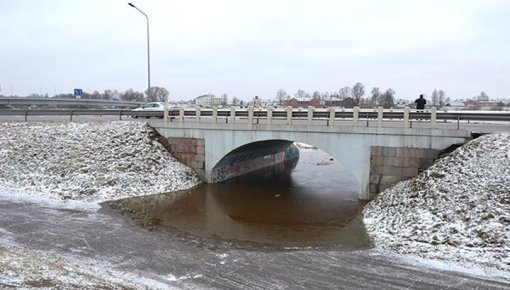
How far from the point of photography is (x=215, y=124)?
23.2 metres

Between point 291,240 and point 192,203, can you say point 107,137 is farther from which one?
point 291,240

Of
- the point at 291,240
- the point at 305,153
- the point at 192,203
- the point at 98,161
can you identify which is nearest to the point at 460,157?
the point at 291,240

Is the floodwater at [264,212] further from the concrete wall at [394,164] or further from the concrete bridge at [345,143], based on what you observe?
the concrete bridge at [345,143]

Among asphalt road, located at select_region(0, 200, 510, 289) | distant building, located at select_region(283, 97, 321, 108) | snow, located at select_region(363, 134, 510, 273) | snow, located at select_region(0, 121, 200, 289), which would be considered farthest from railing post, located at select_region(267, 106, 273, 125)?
distant building, located at select_region(283, 97, 321, 108)

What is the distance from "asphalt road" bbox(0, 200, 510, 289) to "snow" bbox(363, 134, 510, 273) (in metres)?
1.30

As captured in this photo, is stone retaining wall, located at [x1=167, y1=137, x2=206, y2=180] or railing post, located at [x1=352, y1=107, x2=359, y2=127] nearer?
A: railing post, located at [x1=352, y1=107, x2=359, y2=127]

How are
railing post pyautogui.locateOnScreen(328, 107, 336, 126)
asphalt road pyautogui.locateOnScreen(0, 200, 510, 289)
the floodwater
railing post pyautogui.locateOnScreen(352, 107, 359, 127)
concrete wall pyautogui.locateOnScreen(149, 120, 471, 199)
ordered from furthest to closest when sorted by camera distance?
1. railing post pyautogui.locateOnScreen(328, 107, 336, 126)
2. railing post pyautogui.locateOnScreen(352, 107, 359, 127)
3. concrete wall pyautogui.locateOnScreen(149, 120, 471, 199)
4. the floodwater
5. asphalt road pyautogui.locateOnScreen(0, 200, 510, 289)

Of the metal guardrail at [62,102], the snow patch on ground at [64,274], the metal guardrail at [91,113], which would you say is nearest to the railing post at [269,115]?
the metal guardrail at [91,113]

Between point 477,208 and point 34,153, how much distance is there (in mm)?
21738

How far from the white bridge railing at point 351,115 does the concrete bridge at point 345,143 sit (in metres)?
0.25

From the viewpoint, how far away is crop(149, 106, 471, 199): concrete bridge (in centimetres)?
1802

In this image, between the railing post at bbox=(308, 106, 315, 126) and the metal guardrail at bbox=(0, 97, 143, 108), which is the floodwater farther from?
the metal guardrail at bbox=(0, 97, 143, 108)

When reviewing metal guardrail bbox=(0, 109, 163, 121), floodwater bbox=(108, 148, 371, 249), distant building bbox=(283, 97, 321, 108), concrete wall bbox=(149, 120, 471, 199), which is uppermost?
distant building bbox=(283, 97, 321, 108)

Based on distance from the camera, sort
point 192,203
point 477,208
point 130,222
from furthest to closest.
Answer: point 192,203 < point 130,222 < point 477,208
